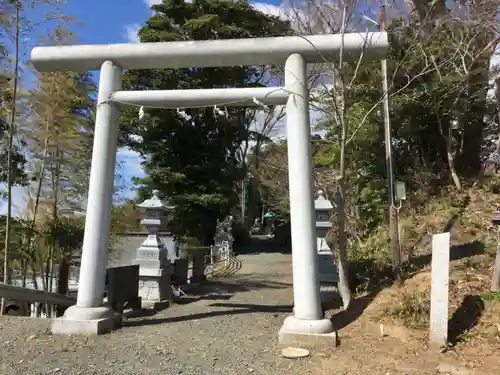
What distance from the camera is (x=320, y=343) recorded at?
4570 millimetres

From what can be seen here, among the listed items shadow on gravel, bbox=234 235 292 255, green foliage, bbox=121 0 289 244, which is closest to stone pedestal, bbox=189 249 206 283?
green foliage, bbox=121 0 289 244

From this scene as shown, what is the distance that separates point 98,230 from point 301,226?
2511mm

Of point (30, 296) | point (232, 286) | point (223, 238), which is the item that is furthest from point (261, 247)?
point (30, 296)

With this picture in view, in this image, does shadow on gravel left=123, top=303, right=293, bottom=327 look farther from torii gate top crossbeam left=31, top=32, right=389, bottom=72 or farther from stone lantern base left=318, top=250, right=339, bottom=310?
torii gate top crossbeam left=31, top=32, right=389, bottom=72

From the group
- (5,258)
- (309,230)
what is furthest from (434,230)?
(5,258)

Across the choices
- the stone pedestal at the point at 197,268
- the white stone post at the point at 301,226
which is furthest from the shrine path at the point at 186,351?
the stone pedestal at the point at 197,268

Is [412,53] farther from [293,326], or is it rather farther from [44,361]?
[44,361]

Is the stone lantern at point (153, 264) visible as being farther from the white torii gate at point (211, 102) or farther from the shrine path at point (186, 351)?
the white torii gate at point (211, 102)

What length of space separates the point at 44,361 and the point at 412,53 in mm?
8997

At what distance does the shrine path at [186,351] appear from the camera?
403 cm

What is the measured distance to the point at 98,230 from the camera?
5.40m

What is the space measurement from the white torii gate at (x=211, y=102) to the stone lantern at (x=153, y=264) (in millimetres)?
2253

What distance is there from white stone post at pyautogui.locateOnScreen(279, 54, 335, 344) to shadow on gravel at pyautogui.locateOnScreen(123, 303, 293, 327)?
1.62m

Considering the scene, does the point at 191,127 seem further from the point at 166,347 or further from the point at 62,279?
the point at 166,347
